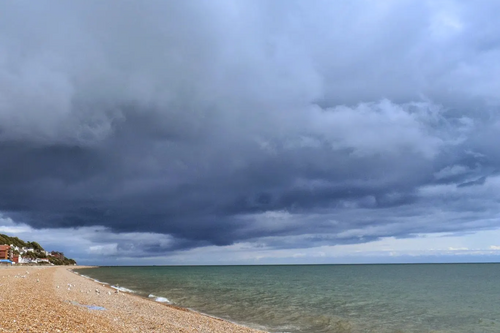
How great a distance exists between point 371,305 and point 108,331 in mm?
33023

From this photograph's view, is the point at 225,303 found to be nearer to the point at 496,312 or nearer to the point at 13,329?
the point at 13,329

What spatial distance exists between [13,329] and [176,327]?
350 inches

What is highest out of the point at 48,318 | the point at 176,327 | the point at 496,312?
the point at 48,318

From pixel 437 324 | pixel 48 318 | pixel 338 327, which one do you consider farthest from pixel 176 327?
pixel 437 324

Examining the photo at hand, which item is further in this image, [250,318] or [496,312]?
[496,312]

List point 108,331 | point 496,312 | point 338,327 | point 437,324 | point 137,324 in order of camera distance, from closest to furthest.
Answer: point 108,331 → point 137,324 → point 338,327 → point 437,324 → point 496,312

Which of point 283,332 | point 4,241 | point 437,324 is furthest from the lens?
point 4,241

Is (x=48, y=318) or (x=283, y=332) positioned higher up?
(x=48, y=318)

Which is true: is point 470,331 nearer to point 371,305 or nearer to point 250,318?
point 371,305

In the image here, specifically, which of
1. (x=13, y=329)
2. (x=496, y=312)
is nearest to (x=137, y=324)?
(x=13, y=329)

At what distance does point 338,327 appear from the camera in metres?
25.7

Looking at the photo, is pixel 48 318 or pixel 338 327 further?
pixel 338 327

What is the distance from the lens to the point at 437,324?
28516 mm

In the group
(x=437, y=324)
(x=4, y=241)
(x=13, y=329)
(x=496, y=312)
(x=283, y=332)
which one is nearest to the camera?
(x=13, y=329)
